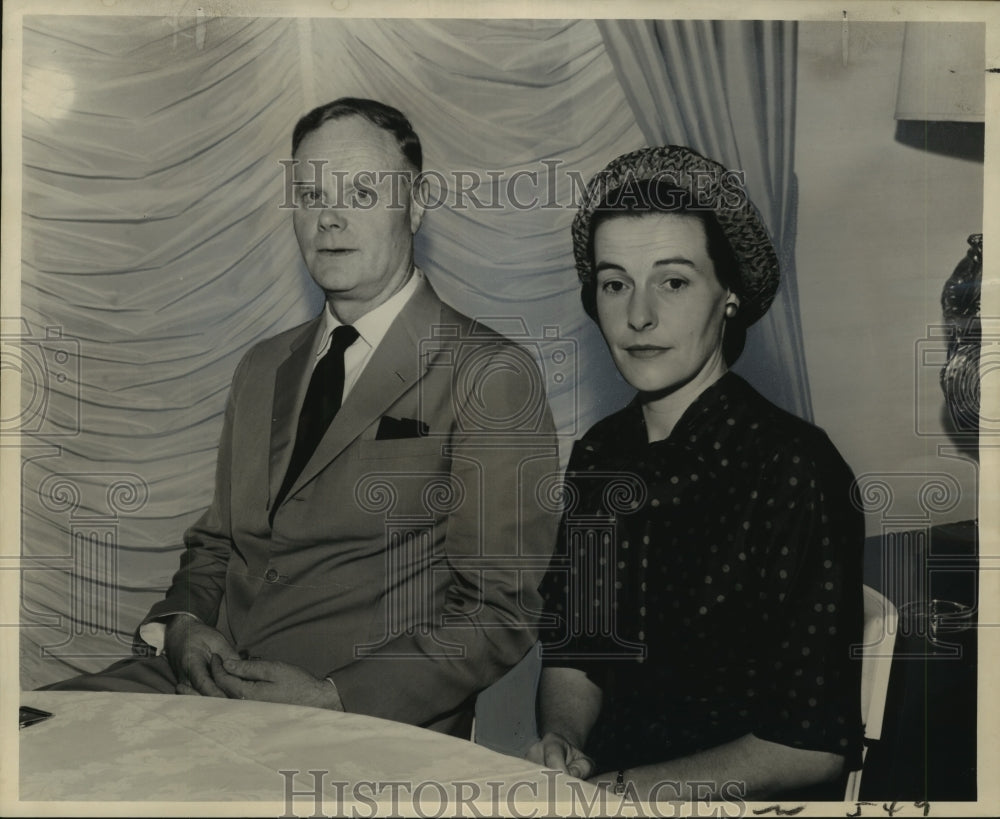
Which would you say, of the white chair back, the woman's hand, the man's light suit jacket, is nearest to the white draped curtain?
the man's light suit jacket

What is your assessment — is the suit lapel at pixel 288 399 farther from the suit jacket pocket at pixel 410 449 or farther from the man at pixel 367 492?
the suit jacket pocket at pixel 410 449

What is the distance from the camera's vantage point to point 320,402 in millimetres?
3309

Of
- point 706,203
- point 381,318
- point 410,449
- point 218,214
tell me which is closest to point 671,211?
point 706,203

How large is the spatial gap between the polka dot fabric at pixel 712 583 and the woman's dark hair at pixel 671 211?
14 centimetres

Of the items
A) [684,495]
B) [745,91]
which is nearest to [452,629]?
[684,495]

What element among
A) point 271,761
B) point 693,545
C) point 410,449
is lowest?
point 271,761

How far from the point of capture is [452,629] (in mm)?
3246

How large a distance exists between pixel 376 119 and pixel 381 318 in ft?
1.94

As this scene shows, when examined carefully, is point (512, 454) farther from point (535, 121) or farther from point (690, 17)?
point (690, 17)

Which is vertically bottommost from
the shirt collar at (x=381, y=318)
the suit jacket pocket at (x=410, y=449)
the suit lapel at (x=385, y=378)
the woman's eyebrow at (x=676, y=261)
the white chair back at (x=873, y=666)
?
the white chair back at (x=873, y=666)

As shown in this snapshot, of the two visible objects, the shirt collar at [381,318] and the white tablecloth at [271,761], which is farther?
the shirt collar at [381,318]

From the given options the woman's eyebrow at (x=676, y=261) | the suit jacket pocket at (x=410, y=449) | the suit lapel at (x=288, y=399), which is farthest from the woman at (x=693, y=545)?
the suit lapel at (x=288, y=399)

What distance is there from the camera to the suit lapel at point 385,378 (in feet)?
10.7

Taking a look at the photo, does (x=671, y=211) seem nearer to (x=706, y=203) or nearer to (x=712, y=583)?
(x=706, y=203)
